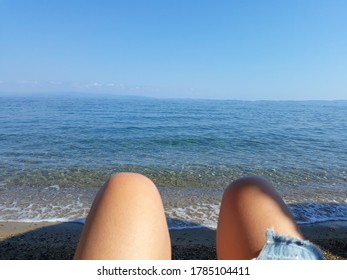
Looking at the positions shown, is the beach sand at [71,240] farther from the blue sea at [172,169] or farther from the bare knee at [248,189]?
the bare knee at [248,189]

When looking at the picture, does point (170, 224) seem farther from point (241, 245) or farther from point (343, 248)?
point (241, 245)

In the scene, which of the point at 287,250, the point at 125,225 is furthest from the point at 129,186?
the point at 287,250

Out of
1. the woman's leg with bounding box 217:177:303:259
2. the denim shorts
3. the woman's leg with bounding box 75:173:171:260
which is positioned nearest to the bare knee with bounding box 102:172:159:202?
the woman's leg with bounding box 75:173:171:260

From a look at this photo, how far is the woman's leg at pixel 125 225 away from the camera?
1.30 m

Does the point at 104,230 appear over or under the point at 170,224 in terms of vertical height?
over

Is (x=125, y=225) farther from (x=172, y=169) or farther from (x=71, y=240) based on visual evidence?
(x=172, y=169)

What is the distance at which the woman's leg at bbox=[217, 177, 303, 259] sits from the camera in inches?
60.6

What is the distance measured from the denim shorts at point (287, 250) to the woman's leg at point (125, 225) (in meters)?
0.56

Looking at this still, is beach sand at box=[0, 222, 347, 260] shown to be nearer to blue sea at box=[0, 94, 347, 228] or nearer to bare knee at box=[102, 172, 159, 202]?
blue sea at box=[0, 94, 347, 228]

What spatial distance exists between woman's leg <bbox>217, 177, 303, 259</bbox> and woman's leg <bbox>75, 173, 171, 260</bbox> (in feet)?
1.52

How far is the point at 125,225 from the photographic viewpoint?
1.38m
